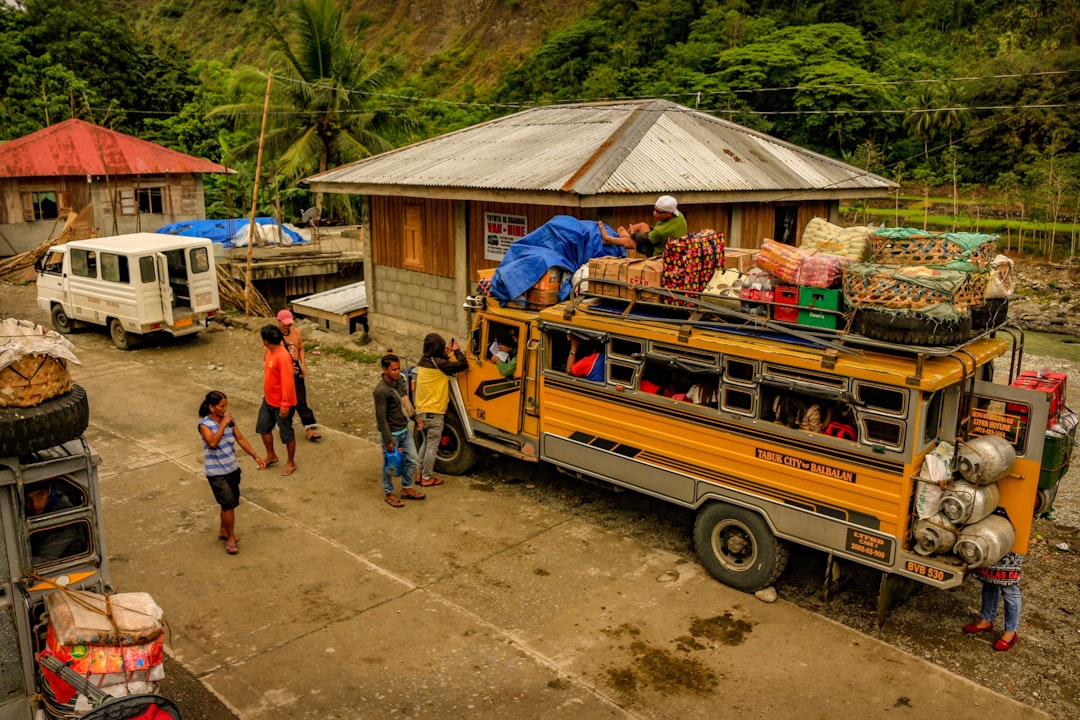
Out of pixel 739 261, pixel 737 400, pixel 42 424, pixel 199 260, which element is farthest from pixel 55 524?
pixel 199 260

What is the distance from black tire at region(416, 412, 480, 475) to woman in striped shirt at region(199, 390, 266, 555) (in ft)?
8.83

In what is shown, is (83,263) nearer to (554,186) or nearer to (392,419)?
(554,186)

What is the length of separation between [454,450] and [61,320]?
39.9 ft

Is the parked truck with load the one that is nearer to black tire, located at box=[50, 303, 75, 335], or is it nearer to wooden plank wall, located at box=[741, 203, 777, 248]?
wooden plank wall, located at box=[741, 203, 777, 248]

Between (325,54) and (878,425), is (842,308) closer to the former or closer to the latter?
(878,425)

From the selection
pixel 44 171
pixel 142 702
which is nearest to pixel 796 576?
pixel 142 702

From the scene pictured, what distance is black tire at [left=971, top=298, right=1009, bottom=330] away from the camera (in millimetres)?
7191

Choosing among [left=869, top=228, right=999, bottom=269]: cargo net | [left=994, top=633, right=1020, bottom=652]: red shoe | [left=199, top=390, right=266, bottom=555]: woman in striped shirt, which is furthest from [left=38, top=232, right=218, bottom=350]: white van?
[left=994, top=633, right=1020, bottom=652]: red shoe

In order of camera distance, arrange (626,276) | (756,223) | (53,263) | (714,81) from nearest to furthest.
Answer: (626,276) < (756,223) < (53,263) < (714,81)

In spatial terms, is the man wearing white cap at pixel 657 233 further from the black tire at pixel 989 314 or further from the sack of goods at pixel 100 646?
the sack of goods at pixel 100 646

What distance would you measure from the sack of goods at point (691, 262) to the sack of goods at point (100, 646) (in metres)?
5.29

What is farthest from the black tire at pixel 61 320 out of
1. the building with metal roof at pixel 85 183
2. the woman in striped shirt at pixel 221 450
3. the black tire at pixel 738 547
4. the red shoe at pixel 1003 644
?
the red shoe at pixel 1003 644

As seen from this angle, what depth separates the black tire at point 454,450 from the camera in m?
10.5

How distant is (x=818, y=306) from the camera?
7.37 m
